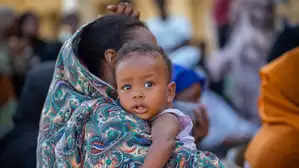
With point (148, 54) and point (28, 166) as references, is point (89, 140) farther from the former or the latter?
point (28, 166)

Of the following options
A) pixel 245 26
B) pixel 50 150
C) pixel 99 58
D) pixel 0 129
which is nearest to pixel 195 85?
pixel 99 58

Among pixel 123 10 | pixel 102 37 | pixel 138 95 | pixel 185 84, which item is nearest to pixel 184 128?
pixel 138 95

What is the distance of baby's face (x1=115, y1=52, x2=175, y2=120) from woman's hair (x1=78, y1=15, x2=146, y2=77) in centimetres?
35

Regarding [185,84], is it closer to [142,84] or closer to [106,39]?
[106,39]

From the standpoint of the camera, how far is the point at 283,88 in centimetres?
349

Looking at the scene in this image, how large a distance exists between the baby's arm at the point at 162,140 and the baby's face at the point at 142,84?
56 mm

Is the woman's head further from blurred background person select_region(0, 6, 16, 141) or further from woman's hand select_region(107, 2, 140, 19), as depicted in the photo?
blurred background person select_region(0, 6, 16, 141)

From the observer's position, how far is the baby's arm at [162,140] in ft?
6.92

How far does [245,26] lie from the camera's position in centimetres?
725

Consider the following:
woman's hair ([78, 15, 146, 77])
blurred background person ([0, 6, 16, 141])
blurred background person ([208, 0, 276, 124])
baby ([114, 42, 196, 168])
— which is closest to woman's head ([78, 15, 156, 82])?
→ woman's hair ([78, 15, 146, 77])

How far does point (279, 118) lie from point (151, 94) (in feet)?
5.00

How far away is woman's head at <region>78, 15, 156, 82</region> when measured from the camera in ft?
8.35

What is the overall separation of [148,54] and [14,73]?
514cm

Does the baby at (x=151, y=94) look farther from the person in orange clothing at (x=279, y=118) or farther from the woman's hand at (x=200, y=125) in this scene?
the person in orange clothing at (x=279, y=118)
